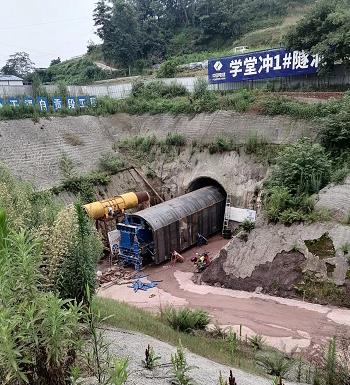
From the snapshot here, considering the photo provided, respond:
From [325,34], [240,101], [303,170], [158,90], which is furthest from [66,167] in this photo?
[325,34]

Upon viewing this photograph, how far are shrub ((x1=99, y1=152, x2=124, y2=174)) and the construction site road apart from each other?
7.98 m

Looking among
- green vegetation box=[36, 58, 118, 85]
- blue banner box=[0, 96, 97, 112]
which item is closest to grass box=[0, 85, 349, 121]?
blue banner box=[0, 96, 97, 112]

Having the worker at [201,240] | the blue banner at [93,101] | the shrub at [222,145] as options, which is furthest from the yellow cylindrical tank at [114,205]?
the blue banner at [93,101]

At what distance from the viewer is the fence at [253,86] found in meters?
25.3

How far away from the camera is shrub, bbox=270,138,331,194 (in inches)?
698

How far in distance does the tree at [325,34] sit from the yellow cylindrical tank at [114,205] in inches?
483

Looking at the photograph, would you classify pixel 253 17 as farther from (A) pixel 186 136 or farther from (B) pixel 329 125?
(B) pixel 329 125

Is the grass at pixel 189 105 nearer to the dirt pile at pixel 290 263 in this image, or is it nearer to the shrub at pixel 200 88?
the shrub at pixel 200 88

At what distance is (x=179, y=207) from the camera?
2017 cm

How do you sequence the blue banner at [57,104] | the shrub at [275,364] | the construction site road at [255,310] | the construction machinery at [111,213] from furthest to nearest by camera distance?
the blue banner at [57,104]
the construction machinery at [111,213]
the construction site road at [255,310]
the shrub at [275,364]

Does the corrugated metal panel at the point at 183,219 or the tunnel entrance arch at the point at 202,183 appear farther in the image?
the tunnel entrance arch at the point at 202,183

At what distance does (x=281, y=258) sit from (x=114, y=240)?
304 inches

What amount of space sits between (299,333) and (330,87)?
17.6 meters

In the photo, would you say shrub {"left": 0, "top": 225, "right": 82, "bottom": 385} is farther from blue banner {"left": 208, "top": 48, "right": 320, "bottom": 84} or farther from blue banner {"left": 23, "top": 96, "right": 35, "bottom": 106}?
blue banner {"left": 208, "top": 48, "right": 320, "bottom": 84}
